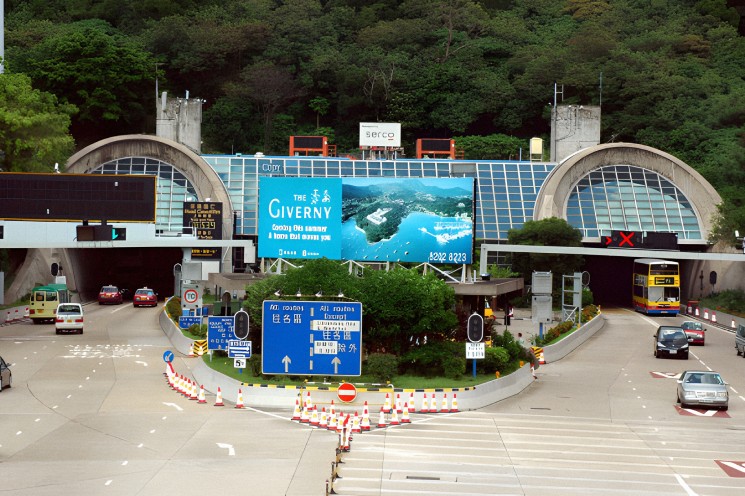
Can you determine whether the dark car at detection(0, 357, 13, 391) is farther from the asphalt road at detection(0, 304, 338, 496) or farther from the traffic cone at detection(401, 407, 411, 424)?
the traffic cone at detection(401, 407, 411, 424)

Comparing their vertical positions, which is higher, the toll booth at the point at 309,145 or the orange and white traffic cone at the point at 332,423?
the toll booth at the point at 309,145

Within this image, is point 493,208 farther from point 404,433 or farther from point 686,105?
point 404,433

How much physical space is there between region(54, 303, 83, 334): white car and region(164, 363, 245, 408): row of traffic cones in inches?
809

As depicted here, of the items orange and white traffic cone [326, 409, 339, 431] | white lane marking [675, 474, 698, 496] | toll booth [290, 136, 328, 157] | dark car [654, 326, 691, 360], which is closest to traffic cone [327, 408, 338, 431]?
orange and white traffic cone [326, 409, 339, 431]

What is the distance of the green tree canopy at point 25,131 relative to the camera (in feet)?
319

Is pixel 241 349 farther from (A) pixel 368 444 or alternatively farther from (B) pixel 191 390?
(A) pixel 368 444

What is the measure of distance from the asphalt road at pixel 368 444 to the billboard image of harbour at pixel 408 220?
6.87 metres

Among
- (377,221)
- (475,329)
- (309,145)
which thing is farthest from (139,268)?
(475,329)

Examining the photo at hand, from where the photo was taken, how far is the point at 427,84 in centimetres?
14538

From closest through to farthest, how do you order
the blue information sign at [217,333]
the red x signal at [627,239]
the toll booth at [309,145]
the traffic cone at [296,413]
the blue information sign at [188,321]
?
1. the traffic cone at [296,413]
2. the blue information sign at [217,333]
3. the blue information sign at [188,321]
4. the red x signal at [627,239]
5. the toll booth at [309,145]

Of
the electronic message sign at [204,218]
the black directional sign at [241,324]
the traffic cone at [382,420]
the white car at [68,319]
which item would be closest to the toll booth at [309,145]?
the electronic message sign at [204,218]

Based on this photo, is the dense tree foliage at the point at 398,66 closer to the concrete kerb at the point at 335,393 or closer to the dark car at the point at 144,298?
the dark car at the point at 144,298

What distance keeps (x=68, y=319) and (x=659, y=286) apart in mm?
40387

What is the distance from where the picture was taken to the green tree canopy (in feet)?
319
